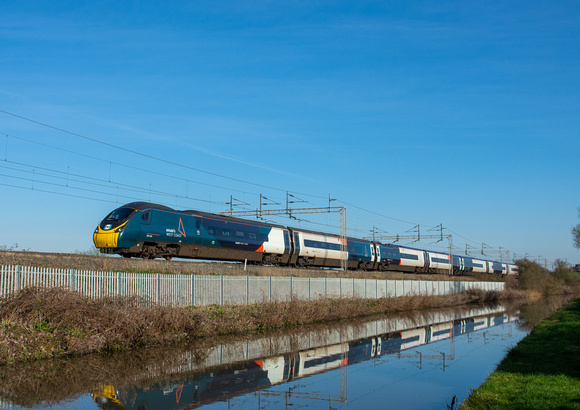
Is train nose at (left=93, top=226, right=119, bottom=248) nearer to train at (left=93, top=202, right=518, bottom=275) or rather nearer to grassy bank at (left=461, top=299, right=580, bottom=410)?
train at (left=93, top=202, right=518, bottom=275)

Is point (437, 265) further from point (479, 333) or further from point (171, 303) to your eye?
point (171, 303)

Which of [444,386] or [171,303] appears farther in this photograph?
[171,303]

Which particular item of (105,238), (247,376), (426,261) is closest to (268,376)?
(247,376)

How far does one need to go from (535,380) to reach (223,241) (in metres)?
23.4

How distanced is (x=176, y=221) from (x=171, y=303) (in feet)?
32.4

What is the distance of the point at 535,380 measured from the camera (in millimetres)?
10797

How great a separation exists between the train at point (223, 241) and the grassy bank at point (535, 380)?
1819cm

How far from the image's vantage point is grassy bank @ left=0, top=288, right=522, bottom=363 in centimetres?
1333

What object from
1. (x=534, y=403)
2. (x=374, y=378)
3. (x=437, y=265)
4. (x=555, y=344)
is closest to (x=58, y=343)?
(x=374, y=378)

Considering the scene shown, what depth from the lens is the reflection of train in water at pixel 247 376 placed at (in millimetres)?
9812

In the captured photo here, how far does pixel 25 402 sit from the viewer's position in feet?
30.6

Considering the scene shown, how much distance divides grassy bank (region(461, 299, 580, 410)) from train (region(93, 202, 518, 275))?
59.7ft

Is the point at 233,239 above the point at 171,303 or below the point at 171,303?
above

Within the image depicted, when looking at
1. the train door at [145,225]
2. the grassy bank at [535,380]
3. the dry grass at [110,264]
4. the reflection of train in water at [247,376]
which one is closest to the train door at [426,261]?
the dry grass at [110,264]
